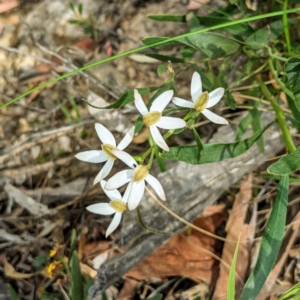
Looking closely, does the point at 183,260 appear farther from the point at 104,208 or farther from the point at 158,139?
the point at 158,139

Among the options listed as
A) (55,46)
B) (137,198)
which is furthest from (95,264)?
(55,46)

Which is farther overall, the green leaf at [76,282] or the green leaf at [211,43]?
the green leaf at [76,282]

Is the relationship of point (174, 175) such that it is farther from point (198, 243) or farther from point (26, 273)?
point (26, 273)

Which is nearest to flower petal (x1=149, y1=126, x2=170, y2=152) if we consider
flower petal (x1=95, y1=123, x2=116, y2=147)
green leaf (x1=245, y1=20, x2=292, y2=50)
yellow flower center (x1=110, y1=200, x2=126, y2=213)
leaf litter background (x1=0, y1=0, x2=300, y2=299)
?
flower petal (x1=95, y1=123, x2=116, y2=147)

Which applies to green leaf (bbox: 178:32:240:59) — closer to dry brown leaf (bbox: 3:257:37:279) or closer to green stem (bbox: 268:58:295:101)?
green stem (bbox: 268:58:295:101)

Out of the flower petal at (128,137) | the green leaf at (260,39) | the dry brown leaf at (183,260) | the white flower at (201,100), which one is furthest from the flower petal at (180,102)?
the dry brown leaf at (183,260)

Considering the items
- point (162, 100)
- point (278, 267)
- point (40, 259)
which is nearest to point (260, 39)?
point (162, 100)

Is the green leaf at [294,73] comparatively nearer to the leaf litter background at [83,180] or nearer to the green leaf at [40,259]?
the leaf litter background at [83,180]
